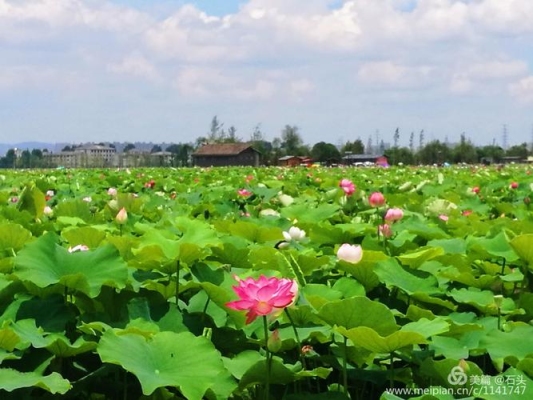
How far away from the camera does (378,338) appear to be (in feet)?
3.38

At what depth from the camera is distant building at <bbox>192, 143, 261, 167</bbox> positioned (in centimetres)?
5278

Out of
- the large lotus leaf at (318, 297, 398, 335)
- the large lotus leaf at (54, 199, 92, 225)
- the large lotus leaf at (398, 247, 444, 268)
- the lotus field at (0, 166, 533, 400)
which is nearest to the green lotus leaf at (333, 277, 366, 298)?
the lotus field at (0, 166, 533, 400)

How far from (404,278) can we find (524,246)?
11.3 inches

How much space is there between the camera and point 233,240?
176 cm

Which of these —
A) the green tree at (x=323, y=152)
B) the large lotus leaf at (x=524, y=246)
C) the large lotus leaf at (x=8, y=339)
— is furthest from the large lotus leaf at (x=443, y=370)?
the green tree at (x=323, y=152)

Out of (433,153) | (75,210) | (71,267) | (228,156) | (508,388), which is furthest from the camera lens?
(433,153)

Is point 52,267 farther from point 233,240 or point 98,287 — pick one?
point 233,240

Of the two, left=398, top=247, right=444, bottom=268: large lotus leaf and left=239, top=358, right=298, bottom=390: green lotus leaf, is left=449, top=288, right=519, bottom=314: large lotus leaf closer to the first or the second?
left=398, top=247, right=444, bottom=268: large lotus leaf

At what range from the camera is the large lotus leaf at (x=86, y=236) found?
160 cm

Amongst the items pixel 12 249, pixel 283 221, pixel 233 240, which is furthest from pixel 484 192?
pixel 12 249

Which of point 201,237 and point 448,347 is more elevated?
point 201,237

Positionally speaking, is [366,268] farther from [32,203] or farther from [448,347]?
[32,203]

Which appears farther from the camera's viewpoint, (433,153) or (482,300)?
(433,153)

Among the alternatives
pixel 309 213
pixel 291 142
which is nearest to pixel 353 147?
pixel 291 142
